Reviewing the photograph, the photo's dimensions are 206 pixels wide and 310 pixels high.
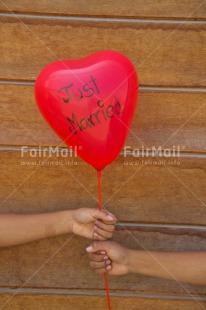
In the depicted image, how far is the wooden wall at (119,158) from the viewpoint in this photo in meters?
1.28

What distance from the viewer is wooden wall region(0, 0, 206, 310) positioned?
1284 millimetres

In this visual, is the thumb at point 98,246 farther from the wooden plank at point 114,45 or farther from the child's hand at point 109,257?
the wooden plank at point 114,45

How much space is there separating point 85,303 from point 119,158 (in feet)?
1.60

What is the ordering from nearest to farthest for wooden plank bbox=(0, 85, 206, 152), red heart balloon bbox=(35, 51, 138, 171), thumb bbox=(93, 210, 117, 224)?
red heart balloon bbox=(35, 51, 138, 171) < thumb bbox=(93, 210, 117, 224) < wooden plank bbox=(0, 85, 206, 152)

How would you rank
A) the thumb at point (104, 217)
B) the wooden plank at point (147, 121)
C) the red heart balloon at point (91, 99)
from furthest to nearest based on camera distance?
the wooden plank at point (147, 121) → the thumb at point (104, 217) → the red heart balloon at point (91, 99)

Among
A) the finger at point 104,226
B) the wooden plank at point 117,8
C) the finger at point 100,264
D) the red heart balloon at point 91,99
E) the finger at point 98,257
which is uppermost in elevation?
the wooden plank at point 117,8

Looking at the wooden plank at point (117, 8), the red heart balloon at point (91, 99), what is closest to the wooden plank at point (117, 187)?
the red heart balloon at point (91, 99)

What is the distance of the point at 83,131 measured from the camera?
3.48 feet

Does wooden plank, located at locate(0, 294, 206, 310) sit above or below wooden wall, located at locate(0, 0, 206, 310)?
below

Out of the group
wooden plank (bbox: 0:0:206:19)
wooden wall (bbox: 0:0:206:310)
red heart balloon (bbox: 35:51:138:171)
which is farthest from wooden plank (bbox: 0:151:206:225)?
wooden plank (bbox: 0:0:206:19)

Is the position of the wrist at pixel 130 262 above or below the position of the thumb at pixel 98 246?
below

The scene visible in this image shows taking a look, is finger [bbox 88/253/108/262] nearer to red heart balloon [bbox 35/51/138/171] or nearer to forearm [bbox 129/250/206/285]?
forearm [bbox 129/250/206/285]

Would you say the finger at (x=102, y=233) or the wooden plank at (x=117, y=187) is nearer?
the finger at (x=102, y=233)

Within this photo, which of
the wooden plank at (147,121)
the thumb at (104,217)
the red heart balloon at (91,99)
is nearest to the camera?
the red heart balloon at (91,99)
